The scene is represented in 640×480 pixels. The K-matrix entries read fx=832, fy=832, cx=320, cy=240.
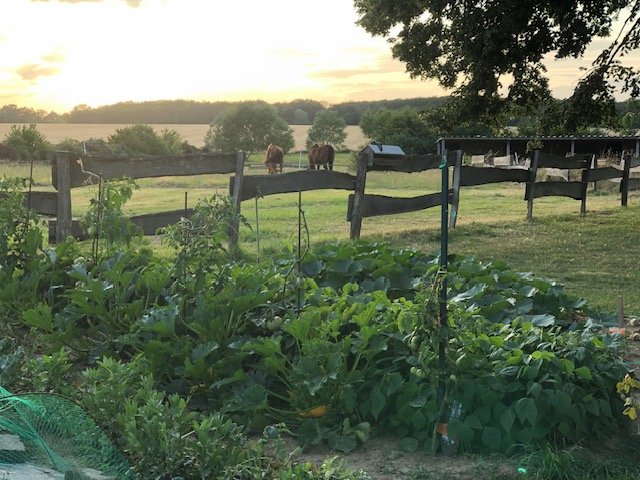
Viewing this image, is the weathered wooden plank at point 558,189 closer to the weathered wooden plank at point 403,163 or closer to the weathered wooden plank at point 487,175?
the weathered wooden plank at point 487,175

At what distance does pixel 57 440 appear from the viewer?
11.8 feet

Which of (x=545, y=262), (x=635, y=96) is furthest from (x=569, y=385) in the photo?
(x=635, y=96)

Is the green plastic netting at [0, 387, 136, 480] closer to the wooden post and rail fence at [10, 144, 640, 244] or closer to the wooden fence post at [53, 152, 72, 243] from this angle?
the wooden post and rail fence at [10, 144, 640, 244]

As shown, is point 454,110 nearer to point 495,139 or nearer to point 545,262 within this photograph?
point 545,262

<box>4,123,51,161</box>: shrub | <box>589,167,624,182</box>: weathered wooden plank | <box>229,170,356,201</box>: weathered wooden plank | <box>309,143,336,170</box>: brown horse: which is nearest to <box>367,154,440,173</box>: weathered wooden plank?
<box>229,170,356,201</box>: weathered wooden plank

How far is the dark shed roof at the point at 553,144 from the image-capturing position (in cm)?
4209

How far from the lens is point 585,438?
4.22m

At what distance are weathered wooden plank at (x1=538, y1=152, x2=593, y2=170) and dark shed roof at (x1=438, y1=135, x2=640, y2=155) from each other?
2242cm

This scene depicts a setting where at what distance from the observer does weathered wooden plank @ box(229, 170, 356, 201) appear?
431 inches

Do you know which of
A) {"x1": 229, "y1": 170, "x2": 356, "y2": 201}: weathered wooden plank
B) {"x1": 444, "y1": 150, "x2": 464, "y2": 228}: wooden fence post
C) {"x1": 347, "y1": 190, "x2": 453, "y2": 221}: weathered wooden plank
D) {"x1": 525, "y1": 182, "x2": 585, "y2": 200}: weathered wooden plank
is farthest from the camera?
{"x1": 525, "y1": 182, "x2": 585, "y2": 200}: weathered wooden plank

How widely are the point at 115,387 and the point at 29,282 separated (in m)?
2.47

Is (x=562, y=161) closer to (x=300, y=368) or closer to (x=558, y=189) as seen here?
(x=558, y=189)

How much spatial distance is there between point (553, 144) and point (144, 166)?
39.4 meters

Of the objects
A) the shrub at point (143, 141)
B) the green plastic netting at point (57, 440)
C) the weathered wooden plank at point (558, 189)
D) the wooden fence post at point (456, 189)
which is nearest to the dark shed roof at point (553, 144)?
the shrub at point (143, 141)
